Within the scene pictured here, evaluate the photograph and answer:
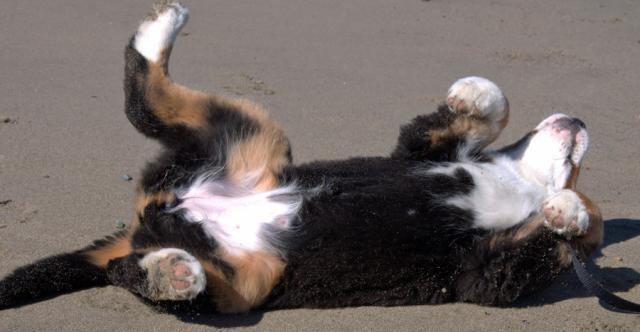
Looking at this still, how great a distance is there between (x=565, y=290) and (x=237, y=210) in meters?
1.54

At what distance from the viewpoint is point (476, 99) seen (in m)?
4.34

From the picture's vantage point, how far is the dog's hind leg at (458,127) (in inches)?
171

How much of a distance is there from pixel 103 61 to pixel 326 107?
5.88ft

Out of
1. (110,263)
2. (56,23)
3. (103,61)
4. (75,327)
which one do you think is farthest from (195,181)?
(56,23)

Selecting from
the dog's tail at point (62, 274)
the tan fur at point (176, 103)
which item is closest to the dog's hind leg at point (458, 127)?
the tan fur at point (176, 103)

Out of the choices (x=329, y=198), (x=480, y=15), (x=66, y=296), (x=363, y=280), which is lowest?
(x=66, y=296)

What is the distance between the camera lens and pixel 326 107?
6.09 meters

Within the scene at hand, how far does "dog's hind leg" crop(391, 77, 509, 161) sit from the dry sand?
830 mm

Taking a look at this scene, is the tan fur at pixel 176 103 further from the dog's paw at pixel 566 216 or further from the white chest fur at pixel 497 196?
the dog's paw at pixel 566 216

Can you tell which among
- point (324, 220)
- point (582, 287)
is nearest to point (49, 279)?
point (324, 220)

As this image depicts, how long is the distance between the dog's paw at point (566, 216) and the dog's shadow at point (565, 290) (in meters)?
0.26

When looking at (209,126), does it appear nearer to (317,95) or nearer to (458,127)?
(458,127)

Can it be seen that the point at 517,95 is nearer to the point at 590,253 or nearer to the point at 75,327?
the point at 590,253

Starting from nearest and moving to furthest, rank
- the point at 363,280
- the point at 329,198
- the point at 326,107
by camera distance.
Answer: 1. the point at 363,280
2. the point at 329,198
3. the point at 326,107
